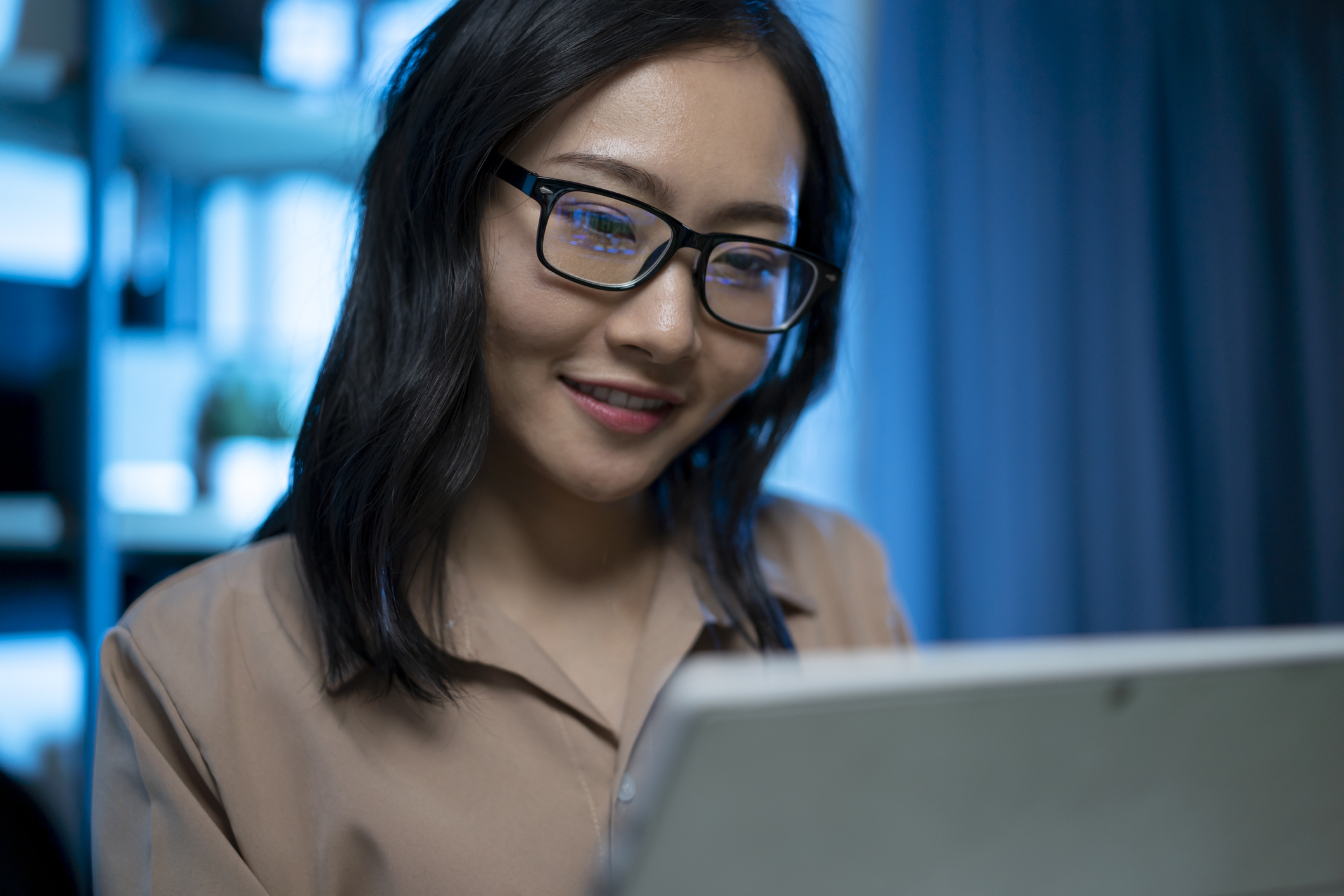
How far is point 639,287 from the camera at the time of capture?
0.70 metres

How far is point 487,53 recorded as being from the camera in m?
0.69

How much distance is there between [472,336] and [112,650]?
1.33 feet

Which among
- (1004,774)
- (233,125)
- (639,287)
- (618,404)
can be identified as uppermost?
(233,125)

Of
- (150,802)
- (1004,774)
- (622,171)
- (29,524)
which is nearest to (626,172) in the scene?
(622,171)

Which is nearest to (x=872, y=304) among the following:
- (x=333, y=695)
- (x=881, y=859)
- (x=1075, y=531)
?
(x=1075, y=531)

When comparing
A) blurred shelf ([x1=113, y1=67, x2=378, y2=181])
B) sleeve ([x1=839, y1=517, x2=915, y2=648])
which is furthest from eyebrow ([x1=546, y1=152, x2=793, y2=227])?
blurred shelf ([x1=113, y1=67, x2=378, y2=181])

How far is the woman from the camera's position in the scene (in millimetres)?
665

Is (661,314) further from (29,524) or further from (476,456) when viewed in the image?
(29,524)

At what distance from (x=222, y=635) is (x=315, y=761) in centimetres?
14

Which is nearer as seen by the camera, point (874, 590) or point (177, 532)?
point (874, 590)

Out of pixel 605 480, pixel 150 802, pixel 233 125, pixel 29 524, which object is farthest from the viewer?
pixel 233 125

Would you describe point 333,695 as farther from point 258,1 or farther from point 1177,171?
point 1177,171

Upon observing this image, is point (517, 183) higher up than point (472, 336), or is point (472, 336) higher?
point (517, 183)

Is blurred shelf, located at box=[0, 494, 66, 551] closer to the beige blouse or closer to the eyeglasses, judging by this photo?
the beige blouse
